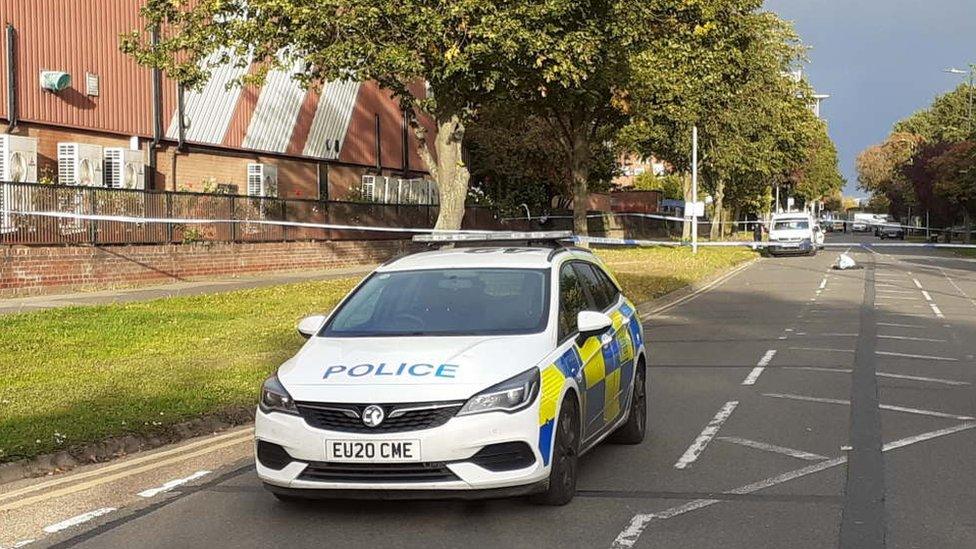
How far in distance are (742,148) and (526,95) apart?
2333 centimetres

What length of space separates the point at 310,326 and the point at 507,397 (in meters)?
1.81

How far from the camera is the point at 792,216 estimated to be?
162 ft

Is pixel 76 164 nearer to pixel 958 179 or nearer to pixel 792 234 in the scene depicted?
pixel 792 234

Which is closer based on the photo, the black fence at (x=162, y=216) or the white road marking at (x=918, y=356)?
the white road marking at (x=918, y=356)

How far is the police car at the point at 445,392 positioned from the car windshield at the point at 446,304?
12mm

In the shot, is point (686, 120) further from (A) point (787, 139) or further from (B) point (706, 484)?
(B) point (706, 484)

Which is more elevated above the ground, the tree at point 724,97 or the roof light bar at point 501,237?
the tree at point 724,97

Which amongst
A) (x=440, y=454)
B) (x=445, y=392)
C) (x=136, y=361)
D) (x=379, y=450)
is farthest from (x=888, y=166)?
(x=379, y=450)

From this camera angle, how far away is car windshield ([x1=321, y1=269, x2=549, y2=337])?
724 centimetres

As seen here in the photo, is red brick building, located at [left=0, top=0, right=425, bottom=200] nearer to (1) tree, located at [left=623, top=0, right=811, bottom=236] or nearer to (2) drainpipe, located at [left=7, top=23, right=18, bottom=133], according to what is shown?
(2) drainpipe, located at [left=7, top=23, right=18, bottom=133]

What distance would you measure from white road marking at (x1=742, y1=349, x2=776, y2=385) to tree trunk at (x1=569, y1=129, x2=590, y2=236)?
23.5 m

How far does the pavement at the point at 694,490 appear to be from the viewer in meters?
6.21

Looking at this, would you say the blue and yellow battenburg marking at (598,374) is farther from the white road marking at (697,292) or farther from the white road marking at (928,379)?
the white road marking at (697,292)

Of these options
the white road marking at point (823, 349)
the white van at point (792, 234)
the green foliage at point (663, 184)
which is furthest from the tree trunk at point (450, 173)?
the green foliage at point (663, 184)
